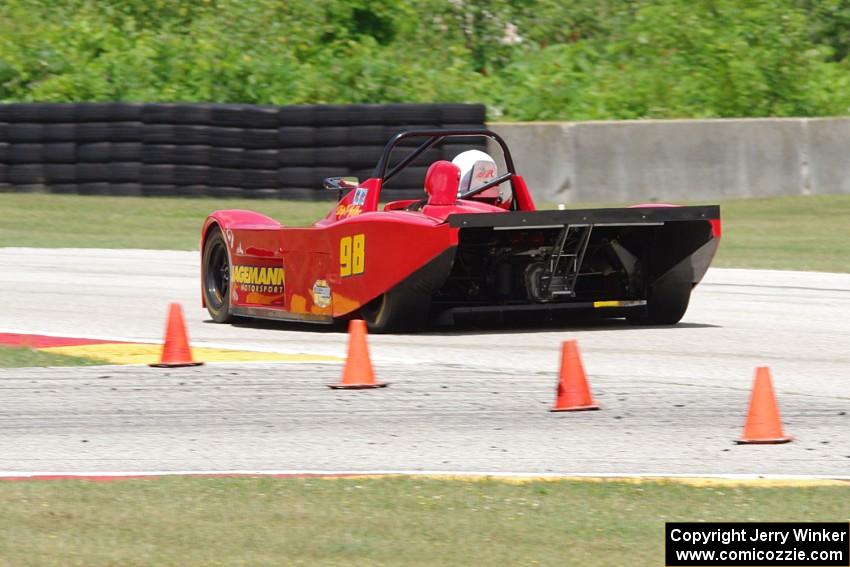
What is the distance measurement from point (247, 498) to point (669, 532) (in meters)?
1.65

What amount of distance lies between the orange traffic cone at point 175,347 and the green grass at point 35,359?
0.48 m

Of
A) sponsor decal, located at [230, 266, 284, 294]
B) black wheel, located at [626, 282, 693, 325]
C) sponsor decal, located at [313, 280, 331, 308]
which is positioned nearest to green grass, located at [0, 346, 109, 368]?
sponsor decal, located at [313, 280, 331, 308]

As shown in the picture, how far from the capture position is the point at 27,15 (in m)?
28.1

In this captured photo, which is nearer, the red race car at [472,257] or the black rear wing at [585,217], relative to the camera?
the black rear wing at [585,217]

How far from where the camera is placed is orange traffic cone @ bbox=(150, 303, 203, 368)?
30.0 feet

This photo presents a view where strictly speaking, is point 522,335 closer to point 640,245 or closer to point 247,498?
point 640,245

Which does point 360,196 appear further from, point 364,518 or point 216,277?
point 364,518

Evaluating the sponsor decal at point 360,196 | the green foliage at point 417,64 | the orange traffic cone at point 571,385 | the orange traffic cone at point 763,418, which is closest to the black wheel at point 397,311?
the sponsor decal at point 360,196

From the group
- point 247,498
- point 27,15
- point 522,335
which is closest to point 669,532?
point 247,498

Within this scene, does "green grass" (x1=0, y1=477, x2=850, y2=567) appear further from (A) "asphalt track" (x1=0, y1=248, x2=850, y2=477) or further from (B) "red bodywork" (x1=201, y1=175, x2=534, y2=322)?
(B) "red bodywork" (x1=201, y1=175, x2=534, y2=322)

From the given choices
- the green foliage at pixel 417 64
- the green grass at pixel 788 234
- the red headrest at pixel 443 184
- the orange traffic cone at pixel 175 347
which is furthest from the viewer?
the green foliage at pixel 417 64

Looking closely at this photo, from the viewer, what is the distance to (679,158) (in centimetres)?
2153

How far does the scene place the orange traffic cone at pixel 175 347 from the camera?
9.15 m

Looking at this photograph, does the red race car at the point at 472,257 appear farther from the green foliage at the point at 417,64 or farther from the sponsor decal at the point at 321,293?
the green foliage at the point at 417,64
